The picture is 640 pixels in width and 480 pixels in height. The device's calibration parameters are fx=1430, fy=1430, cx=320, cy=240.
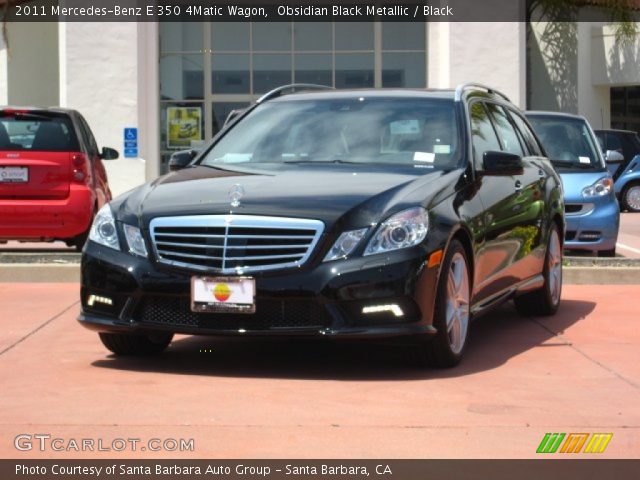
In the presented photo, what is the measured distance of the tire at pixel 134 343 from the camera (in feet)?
26.3

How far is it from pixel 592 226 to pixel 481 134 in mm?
→ 5789

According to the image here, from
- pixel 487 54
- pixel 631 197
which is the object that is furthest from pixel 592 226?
pixel 487 54

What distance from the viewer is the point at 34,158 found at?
47.0 ft

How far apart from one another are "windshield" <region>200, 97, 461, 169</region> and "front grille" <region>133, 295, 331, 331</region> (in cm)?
142

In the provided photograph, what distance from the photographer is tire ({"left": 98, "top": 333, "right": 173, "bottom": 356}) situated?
316 inches

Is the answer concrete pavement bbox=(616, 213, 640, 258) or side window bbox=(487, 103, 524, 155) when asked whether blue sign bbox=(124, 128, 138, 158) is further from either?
side window bbox=(487, 103, 524, 155)

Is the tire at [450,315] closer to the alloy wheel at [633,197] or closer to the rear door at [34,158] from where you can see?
the rear door at [34,158]

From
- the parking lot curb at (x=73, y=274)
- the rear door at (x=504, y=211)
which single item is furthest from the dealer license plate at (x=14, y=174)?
the rear door at (x=504, y=211)

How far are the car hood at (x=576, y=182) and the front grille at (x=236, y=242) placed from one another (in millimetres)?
7774

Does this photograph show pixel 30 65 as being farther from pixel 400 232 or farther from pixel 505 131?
pixel 400 232

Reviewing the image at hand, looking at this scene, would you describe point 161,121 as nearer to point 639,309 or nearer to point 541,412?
point 639,309

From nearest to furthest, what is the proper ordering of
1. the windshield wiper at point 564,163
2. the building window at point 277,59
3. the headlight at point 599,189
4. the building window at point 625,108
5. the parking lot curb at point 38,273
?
the parking lot curb at point 38,273 → the headlight at point 599,189 → the windshield wiper at point 564,163 → the building window at point 277,59 → the building window at point 625,108

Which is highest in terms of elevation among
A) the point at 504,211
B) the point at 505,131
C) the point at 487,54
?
the point at 487,54
